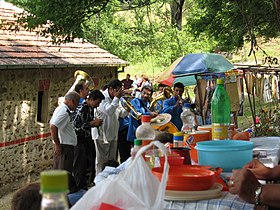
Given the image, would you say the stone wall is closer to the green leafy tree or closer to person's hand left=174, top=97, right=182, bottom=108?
person's hand left=174, top=97, right=182, bottom=108

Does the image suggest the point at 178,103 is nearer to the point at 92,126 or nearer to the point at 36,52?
the point at 92,126

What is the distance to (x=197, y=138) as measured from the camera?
3.72 meters

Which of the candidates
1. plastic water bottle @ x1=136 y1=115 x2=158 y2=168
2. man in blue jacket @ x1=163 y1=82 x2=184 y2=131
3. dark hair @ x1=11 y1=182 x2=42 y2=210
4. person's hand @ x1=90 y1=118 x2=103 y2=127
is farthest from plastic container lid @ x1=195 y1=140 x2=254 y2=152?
man in blue jacket @ x1=163 y1=82 x2=184 y2=131

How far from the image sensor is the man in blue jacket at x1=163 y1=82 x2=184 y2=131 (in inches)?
385

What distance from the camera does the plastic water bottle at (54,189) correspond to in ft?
3.73

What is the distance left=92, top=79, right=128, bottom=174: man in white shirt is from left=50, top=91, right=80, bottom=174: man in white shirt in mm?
1165

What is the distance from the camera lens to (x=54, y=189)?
1.14 meters

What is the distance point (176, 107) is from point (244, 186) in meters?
7.33

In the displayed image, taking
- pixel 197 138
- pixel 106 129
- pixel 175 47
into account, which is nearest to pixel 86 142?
pixel 106 129

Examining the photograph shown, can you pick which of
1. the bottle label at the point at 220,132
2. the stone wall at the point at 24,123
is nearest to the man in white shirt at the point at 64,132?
the stone wall at the point at 24,123

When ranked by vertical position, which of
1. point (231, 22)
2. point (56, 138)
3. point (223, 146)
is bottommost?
point (56, 138)

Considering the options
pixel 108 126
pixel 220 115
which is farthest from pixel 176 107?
pixel 220 115

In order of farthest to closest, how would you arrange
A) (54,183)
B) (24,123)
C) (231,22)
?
1. (231,22)
2. (24,123)
3. (54,183)

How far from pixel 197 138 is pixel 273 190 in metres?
1.22
